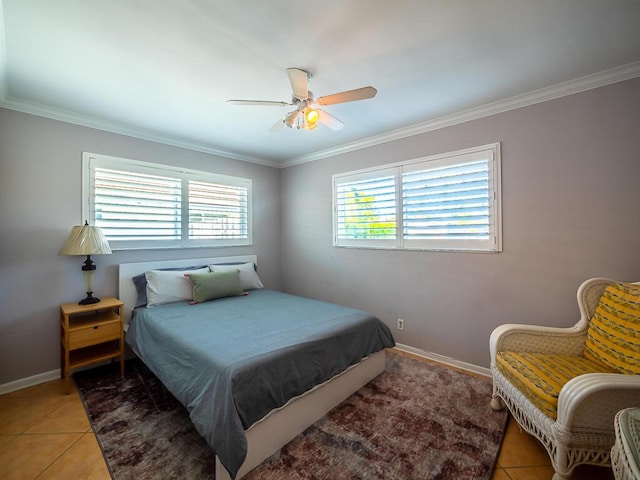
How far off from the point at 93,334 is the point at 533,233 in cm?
401

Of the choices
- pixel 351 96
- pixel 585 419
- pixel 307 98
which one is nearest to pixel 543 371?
pixel 585 419

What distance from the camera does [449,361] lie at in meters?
2.78

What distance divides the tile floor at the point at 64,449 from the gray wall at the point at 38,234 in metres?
0.48

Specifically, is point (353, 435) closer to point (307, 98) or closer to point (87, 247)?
point (307, 98)

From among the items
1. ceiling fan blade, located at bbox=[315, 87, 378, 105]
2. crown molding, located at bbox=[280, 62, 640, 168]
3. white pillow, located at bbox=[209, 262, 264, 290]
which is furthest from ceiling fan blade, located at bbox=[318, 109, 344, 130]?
white pillow, located at bbox=[209, 262, 264, 290]

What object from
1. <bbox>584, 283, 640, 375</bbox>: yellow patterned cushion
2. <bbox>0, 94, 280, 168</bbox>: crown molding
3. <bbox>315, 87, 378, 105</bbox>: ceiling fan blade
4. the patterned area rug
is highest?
<bbox>0, 94, 280, 168</bbox>: crown molding

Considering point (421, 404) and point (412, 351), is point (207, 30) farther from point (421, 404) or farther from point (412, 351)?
point (412, 351)

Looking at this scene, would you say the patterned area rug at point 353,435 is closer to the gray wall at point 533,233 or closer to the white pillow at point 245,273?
the gray wall at point 533,233

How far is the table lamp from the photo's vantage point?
239 cm

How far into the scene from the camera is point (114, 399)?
2195 mm

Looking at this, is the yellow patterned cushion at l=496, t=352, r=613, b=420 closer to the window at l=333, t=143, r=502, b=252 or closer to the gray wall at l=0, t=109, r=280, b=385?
the window at l=333, t=143, r=502, b=252

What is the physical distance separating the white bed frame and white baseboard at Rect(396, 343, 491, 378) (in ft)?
2.09

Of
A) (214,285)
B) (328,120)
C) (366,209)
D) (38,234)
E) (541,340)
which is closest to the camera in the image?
(541,340)

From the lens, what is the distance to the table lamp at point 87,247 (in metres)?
2.39
